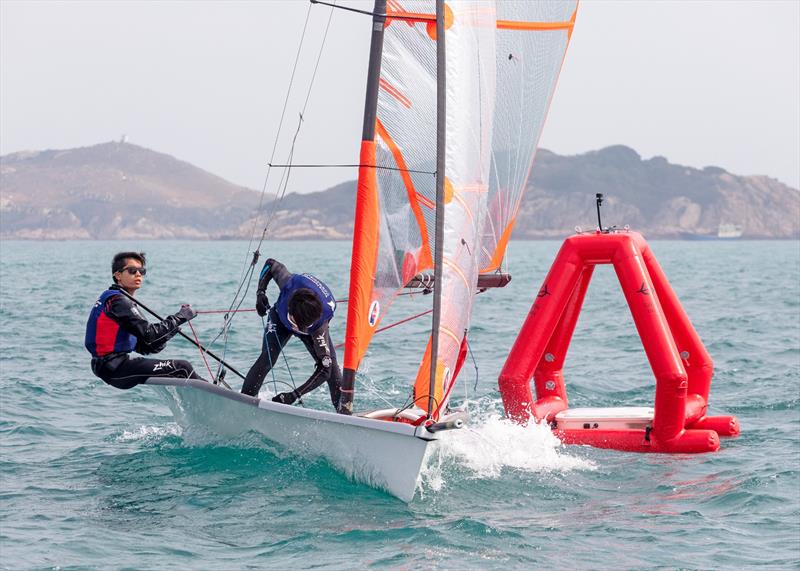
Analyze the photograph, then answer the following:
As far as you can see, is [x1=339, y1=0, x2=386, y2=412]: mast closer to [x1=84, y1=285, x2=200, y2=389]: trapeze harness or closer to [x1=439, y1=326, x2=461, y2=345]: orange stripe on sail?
[x1=439, y1=326, x2=461, y2=345]: orange stripe on sail

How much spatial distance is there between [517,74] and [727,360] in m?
7.61

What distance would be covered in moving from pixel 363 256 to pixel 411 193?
627 mm

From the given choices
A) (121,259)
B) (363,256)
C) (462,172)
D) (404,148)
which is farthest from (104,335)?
(462,172)

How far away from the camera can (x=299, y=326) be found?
8.35 metres

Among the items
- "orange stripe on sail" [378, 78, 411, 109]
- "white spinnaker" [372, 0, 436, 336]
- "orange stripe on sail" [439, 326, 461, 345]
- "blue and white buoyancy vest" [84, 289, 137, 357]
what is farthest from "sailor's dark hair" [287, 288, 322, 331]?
"orange stripe on sail" [378, 78, 411, 109]

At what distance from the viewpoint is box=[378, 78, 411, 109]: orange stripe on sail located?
7898 millimetres

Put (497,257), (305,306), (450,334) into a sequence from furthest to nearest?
1. (497,257)
2. (305,306)
3. (450,334)

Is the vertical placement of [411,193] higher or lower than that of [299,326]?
higher

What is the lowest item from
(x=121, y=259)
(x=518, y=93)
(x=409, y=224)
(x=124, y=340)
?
(x=124, y=340)

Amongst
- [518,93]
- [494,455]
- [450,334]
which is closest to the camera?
[450,334]

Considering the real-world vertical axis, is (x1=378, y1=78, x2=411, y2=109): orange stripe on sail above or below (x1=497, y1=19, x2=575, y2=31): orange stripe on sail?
below

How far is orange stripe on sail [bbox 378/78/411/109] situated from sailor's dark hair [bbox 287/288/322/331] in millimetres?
1554

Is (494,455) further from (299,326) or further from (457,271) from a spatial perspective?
(299,326)

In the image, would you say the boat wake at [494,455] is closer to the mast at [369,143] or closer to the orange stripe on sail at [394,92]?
the mast at [369,143]
